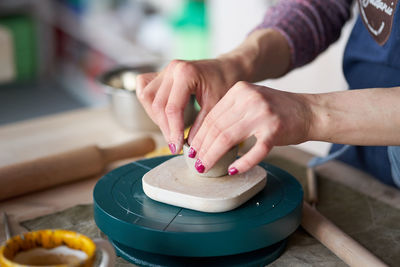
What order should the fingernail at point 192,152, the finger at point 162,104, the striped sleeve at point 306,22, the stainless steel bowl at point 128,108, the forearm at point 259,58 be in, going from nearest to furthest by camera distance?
the fingernail at point 192,152
the finger at point 162,104
the forearm at point 259,58
the striped sleeve at point 306,22
the stainless steel bowl at point 128,108

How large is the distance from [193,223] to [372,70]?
58 centimetres

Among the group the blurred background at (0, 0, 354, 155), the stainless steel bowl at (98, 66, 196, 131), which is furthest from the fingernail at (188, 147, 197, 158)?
the blurred background at (0, 0, 354, 155)

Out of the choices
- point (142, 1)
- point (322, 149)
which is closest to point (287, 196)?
point (322, 149)

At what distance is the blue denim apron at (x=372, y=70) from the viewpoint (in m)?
0.97

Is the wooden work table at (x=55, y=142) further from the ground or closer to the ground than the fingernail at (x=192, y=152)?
closer to the ground

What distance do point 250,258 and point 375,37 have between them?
1.78ft

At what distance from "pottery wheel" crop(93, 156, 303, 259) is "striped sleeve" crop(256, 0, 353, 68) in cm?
45

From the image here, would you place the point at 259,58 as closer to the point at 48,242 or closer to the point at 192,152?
the point at 192,152

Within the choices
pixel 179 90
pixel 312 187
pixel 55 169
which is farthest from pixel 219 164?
pixel 55 169

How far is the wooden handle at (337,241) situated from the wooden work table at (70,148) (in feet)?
0.13

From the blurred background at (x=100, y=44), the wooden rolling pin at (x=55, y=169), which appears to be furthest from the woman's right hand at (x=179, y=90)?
the blurred background at (x=100, y=44)

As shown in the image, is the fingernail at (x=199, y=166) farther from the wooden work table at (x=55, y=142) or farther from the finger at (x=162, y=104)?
the wooden work table at (x=55, y=142)

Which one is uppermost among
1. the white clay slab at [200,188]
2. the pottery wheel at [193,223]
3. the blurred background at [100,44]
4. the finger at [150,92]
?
the finger at [150,92]

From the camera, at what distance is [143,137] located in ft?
3.96
